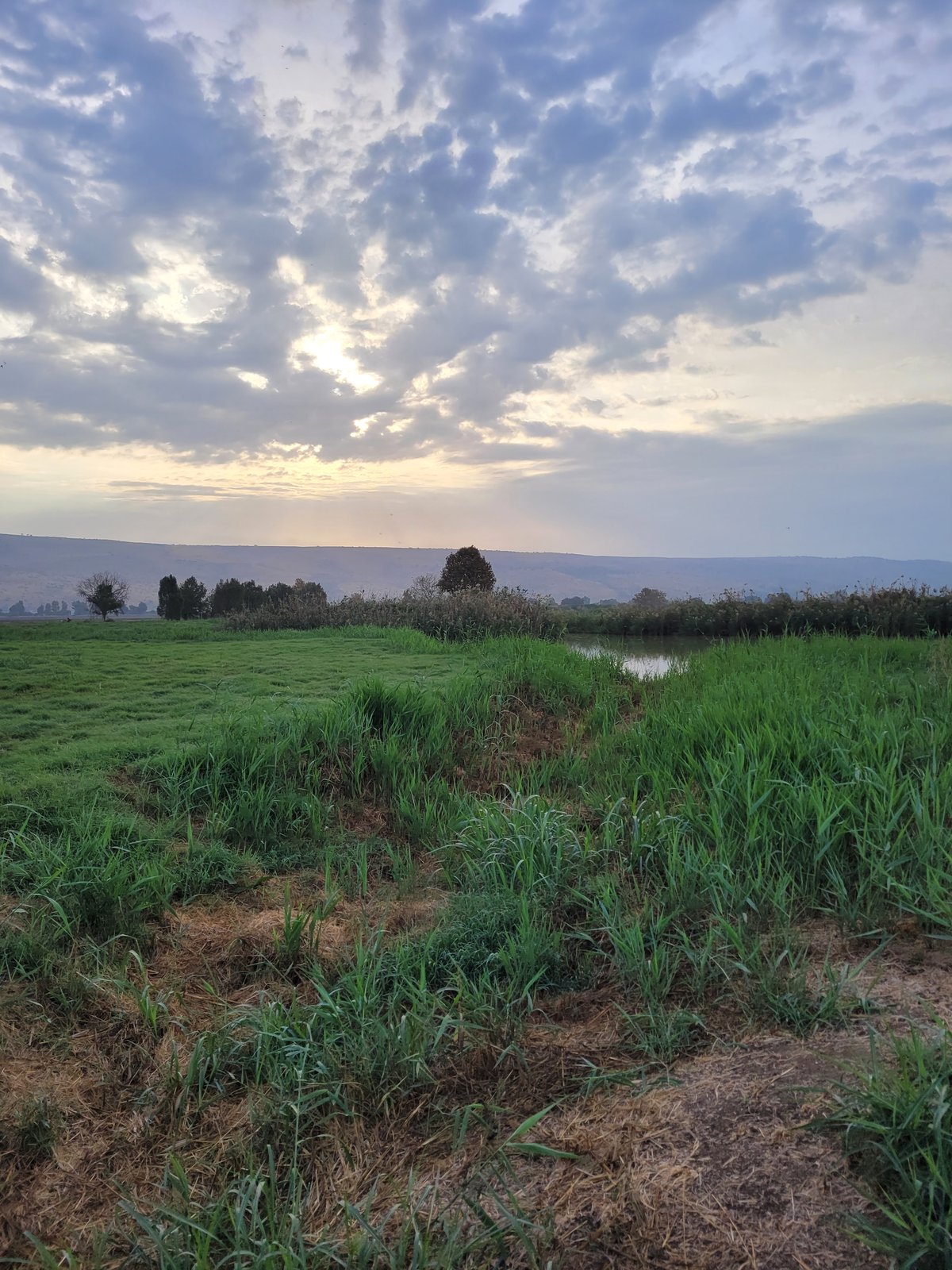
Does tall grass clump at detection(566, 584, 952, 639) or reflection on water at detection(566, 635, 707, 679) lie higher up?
tall grass clump at detection(566, 584, 952, 639)

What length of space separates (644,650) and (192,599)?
424 inches

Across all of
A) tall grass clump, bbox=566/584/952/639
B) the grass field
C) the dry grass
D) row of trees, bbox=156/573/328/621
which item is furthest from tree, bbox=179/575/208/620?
the dry grass

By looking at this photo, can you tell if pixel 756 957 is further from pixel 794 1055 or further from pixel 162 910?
pixel 162 910

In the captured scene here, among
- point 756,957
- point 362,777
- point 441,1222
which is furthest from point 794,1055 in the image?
point 362,777

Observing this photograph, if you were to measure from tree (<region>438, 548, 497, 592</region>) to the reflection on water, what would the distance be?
335cm

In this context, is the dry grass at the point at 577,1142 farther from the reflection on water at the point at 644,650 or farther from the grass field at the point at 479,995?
the reflection on water at the point at 644,650

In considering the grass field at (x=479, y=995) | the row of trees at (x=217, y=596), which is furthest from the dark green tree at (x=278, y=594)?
the grass field at (x=479, y=995)

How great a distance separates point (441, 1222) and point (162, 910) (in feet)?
6.70

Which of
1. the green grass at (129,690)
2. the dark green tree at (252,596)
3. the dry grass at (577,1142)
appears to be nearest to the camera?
the dry grass at (577,1142)

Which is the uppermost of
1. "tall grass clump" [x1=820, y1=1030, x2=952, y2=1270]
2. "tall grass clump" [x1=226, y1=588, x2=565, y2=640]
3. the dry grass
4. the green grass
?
"tall grass clump" [x1=226, y1=588, x2=565, y2=640]

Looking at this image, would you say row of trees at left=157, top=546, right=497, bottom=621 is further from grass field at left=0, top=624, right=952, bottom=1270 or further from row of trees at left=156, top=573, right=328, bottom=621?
grass field at left=0, top=624, right=952, bottom=1270

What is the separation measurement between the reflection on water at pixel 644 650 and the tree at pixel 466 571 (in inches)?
132

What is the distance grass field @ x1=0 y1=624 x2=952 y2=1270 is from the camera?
5.44 feet

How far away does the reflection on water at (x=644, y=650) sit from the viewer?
10.0m
